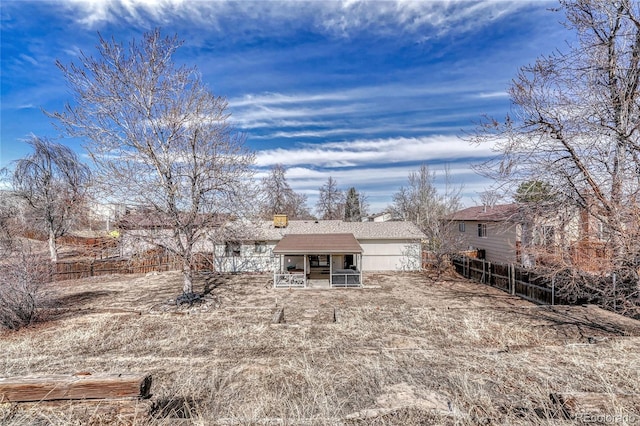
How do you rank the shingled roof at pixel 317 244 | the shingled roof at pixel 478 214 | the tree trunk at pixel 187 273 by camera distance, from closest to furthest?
the tree trunk at pixel 187 273
the shingled roof at pixel 317 244
the shingled roof at pixel 478 214

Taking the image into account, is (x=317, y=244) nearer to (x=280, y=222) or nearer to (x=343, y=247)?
(x=343, y=247)

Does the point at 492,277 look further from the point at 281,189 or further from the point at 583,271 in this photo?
the point at 281,189

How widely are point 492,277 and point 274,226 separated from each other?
14538 millimetres

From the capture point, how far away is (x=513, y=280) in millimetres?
13930

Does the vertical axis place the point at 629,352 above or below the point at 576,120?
below

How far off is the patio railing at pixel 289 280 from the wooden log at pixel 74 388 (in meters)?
12.7

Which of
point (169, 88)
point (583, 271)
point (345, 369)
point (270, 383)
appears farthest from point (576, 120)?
point (169, 88)

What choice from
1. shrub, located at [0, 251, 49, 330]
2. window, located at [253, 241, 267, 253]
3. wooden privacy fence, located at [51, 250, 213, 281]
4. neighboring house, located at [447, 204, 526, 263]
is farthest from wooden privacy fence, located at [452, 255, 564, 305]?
shrub, located at [0, 251, 49, 330]

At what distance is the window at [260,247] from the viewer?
66.9ft

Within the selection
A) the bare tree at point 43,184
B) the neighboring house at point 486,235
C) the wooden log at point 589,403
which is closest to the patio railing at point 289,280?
the neighboring house at point 486,235

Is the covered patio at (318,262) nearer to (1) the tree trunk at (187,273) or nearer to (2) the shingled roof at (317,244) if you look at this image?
(2) the shingled roof at (317,244)

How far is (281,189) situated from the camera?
36781mm

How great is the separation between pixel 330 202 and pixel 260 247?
2646 centimetres

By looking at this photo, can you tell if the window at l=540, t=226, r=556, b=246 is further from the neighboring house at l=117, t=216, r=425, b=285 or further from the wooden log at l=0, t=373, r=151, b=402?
the wooden log at l=0, t=373, r=151, b=402
